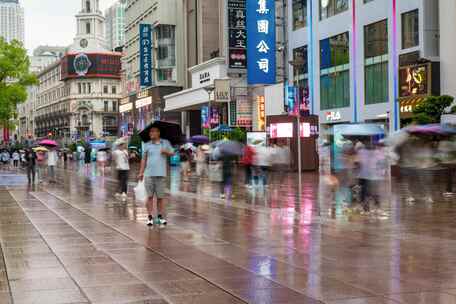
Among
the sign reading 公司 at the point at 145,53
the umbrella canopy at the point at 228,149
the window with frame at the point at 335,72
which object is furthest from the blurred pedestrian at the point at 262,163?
the sign reading 公司 at the point at 145,53

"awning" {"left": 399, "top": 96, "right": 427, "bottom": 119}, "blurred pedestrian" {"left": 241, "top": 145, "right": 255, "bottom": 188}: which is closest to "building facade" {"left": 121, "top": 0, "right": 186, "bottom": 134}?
"awning" {"left": 399, "top": 96, "right": 427, "bottom": 119}

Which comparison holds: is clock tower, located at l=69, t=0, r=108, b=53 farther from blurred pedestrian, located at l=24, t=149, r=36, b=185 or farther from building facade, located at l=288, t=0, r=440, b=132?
blurred pedestrian, located at l=24, t=149, r=36, b=185

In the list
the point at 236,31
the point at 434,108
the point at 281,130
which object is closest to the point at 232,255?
the point at 434,108

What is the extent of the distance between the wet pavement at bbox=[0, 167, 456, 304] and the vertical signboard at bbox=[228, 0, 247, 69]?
108ft

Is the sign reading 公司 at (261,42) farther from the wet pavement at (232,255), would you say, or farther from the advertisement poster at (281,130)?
the wet pavement at (232,255)

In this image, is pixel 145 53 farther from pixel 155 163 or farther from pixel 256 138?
pixel 155 163

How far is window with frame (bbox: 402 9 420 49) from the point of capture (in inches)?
1444

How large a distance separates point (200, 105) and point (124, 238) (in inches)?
1942

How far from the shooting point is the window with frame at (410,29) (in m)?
36.7

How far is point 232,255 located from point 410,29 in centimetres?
3019

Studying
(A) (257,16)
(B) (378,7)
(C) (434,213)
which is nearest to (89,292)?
(C) (434,213)

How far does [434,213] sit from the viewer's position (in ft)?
49.0

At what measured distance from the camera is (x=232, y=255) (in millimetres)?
9609

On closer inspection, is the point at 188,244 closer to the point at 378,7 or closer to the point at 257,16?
the point at 378,7
